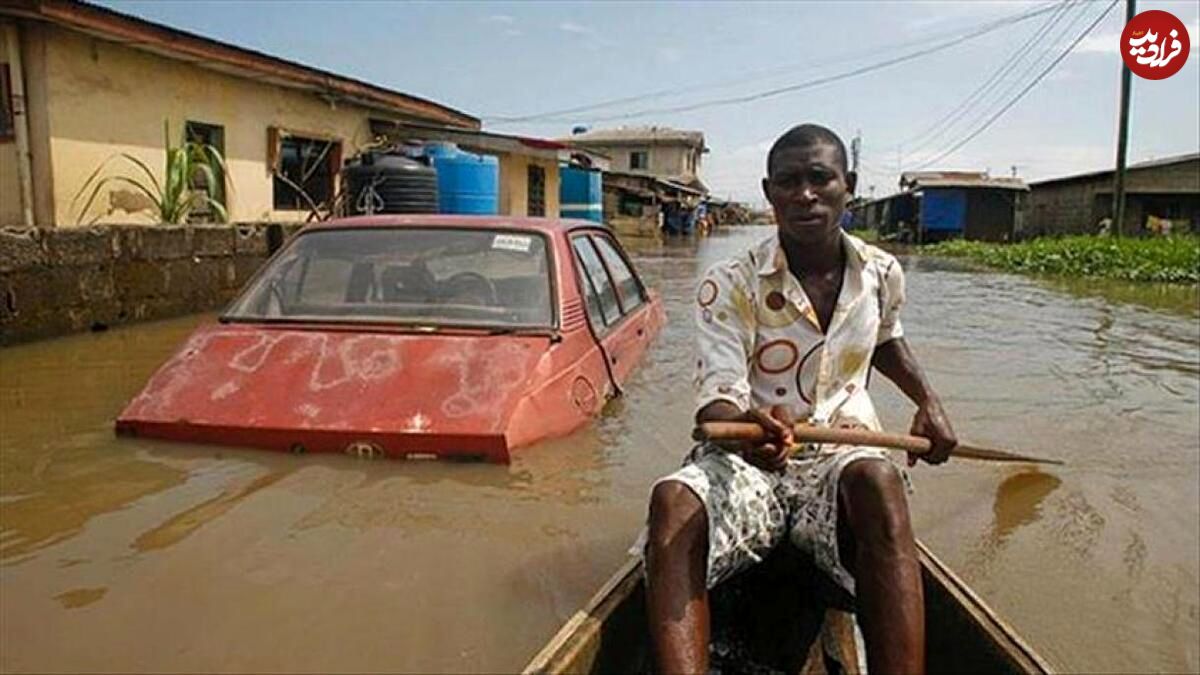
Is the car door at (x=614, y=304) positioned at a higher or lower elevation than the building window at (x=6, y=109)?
lower

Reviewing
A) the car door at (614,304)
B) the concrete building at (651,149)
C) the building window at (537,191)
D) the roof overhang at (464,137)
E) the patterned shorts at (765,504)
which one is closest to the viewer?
the patterned shorts at (765,504)

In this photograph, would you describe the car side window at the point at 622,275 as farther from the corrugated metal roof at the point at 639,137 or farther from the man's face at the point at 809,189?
the corrugated metal roof at the point at 639,137

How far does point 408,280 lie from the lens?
5102 millimetres

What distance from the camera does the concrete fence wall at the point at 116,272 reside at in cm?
794

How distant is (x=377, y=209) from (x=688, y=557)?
10.5m

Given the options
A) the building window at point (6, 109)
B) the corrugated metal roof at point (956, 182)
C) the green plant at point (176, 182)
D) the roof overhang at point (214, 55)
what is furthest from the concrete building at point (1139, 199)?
the building window at point (6, 109)

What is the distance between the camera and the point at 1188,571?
3.89 m

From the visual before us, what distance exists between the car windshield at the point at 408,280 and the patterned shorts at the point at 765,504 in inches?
96.5

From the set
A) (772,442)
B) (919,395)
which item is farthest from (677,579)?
(919,395)

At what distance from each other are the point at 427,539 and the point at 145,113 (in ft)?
32.0

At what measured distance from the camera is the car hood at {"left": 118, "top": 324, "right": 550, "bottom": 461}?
418 cm

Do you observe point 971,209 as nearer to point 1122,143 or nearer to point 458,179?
point 1122,143

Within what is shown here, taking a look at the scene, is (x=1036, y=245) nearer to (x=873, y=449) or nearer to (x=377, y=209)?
(x=377, y=209)


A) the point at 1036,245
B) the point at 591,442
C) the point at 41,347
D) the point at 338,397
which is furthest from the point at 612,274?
the point at 1036,245
